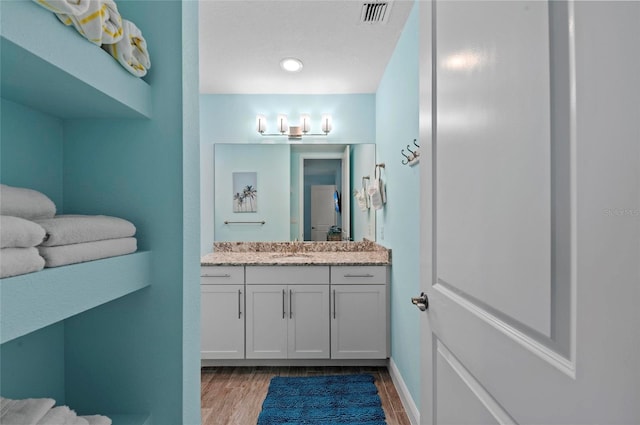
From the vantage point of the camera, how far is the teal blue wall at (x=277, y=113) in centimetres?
345

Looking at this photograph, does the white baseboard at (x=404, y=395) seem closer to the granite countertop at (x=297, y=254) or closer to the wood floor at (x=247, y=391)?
the wood floor at (x=247, y=391)

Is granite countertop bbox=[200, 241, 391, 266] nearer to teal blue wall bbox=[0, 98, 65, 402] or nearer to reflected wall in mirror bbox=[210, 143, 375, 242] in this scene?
reflected wall in mirror bbox=[210, 143, 375, 242]

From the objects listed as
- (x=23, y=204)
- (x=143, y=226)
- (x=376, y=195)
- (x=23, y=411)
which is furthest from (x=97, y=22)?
(x=376, y=195)

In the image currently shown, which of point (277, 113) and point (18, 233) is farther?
point (277, 113)

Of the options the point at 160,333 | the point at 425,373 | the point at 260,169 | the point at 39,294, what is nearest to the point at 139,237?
the point at 160,333

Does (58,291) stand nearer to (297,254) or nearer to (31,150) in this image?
(31,150)

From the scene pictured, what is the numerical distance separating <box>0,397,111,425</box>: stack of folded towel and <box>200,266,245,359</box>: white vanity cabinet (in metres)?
2.15

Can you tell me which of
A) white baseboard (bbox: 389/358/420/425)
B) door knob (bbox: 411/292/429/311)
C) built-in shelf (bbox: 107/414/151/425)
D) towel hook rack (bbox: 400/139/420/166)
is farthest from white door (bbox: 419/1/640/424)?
white baseboard (bbox: 389/358/420/425)

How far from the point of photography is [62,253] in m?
0.66

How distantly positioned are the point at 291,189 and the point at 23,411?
2.91 meters

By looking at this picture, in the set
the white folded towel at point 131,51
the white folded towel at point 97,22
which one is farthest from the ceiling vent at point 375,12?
the white folded towel at point 97,22

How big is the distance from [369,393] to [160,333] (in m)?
1.90

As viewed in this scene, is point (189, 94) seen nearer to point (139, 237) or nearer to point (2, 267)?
point (139, 237)

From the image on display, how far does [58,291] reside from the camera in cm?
62
